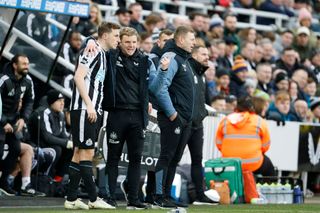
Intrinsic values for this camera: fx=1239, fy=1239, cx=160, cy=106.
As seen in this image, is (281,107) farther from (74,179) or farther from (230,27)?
(74,179)

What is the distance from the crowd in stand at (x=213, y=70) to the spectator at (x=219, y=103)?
0.06 feet

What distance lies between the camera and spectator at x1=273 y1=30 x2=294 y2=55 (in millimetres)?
27438

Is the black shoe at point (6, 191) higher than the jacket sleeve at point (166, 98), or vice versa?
the jacket sleeve at point (166, 98)

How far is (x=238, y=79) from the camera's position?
2359 cm

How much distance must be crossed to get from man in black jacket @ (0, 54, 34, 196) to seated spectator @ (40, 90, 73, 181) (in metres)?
0.62

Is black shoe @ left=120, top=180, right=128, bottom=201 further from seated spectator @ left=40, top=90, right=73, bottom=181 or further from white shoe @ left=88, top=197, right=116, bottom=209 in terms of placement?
white shoe @ left=88, top=197, right=116, bottom=209

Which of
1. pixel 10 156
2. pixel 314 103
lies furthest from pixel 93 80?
pixel 314 103

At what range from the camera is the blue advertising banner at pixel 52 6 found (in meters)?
16.6

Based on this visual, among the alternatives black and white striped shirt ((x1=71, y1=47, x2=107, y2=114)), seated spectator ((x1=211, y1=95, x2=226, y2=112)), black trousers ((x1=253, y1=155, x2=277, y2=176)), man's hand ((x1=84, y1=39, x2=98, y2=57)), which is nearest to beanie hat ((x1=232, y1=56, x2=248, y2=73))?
seated spectator ((x1=211, y1=95, x2=226, y2=112))

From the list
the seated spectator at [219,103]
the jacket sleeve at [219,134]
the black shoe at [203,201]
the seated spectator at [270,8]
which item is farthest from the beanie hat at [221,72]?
the seated spectator at [270,8]

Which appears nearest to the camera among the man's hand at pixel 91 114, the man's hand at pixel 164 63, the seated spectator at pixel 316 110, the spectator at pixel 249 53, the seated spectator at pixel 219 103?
the man's hand at pixel 91 114

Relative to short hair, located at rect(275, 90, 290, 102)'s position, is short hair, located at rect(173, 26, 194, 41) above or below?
above

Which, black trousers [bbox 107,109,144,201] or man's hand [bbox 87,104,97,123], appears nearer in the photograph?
man's hand [bbox 87,104,97,123]

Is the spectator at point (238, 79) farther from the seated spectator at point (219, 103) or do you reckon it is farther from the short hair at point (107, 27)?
the short hair at point (107, 27)
